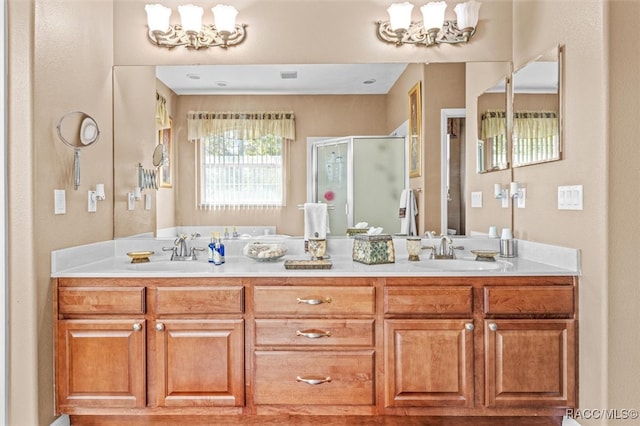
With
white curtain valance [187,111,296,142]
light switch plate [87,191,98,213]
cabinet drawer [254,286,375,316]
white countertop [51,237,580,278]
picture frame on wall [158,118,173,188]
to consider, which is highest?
white curtain valance [187,111,296,142]

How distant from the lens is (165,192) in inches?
105

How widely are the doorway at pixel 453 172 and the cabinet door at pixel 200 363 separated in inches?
55.1

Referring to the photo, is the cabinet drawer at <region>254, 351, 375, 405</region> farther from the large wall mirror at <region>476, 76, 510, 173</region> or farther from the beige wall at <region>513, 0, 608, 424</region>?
the large wall mirror at <region>476, 76, 510, 173</region>

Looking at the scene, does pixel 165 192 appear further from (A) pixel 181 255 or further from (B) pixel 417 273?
(B) pixel 417 273

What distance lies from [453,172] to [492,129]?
0.35m

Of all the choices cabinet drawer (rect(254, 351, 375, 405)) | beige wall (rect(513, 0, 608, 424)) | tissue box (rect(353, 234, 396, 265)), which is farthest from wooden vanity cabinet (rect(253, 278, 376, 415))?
beige wall (rect(513, 0, 608, 424))

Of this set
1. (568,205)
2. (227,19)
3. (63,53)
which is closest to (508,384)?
(568,205)

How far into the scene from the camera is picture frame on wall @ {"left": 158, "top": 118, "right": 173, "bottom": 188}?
266cm

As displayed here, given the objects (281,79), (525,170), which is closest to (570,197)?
(525,170)

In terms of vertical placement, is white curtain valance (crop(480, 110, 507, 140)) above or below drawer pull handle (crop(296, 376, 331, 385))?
above

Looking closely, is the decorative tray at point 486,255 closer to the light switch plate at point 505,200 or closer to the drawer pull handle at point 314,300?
the light switch plate at point 505,200

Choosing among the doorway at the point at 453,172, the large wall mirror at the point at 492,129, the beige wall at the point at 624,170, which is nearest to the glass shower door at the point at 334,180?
the doorway at the point at 453,172

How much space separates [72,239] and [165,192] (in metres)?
0.62

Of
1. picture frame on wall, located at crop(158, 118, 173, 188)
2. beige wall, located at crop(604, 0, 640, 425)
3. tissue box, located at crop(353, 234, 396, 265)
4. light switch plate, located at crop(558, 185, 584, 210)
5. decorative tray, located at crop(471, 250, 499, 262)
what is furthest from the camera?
picture frame on wall, located at crop(158, 118, 173, 188)
